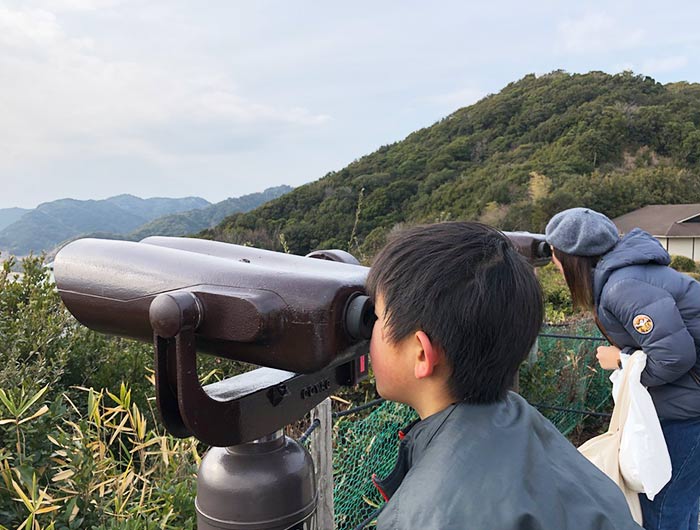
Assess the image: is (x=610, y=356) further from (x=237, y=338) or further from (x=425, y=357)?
(x=237, y=338)

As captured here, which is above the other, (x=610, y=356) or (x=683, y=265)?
(x=610, y=356)

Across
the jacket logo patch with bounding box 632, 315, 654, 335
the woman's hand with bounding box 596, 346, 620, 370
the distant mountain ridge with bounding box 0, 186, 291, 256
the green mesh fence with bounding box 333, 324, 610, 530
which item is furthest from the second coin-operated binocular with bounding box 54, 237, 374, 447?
the distant mountain ridge with bounding box 0, 186, 291, 256

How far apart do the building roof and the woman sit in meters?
23.6

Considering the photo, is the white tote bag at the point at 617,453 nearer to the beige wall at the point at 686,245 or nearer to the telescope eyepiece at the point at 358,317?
the telescope eyepiece at the point at 358,317

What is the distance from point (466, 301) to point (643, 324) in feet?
4.85

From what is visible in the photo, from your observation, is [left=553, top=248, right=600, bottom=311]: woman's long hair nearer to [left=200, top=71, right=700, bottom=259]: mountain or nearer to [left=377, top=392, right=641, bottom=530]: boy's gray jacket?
[left=377, top=392, right=641, bottom=530]: boy's gray jacket

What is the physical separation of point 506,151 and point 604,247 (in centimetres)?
3326

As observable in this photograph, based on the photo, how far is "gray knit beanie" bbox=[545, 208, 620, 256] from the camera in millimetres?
2277

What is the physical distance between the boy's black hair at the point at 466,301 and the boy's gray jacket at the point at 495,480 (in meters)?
0.06

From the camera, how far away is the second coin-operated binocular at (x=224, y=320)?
0.79 meters

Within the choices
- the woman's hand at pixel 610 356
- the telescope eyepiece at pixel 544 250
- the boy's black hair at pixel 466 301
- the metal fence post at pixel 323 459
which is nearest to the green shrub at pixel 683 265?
the woman's hand at pixel 610 356

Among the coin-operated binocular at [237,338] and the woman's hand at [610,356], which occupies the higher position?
the coin-operated binocular at [237,338]

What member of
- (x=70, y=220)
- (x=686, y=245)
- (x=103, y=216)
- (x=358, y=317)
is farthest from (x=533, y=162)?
(x=358, y=317)

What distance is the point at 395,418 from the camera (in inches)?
105
